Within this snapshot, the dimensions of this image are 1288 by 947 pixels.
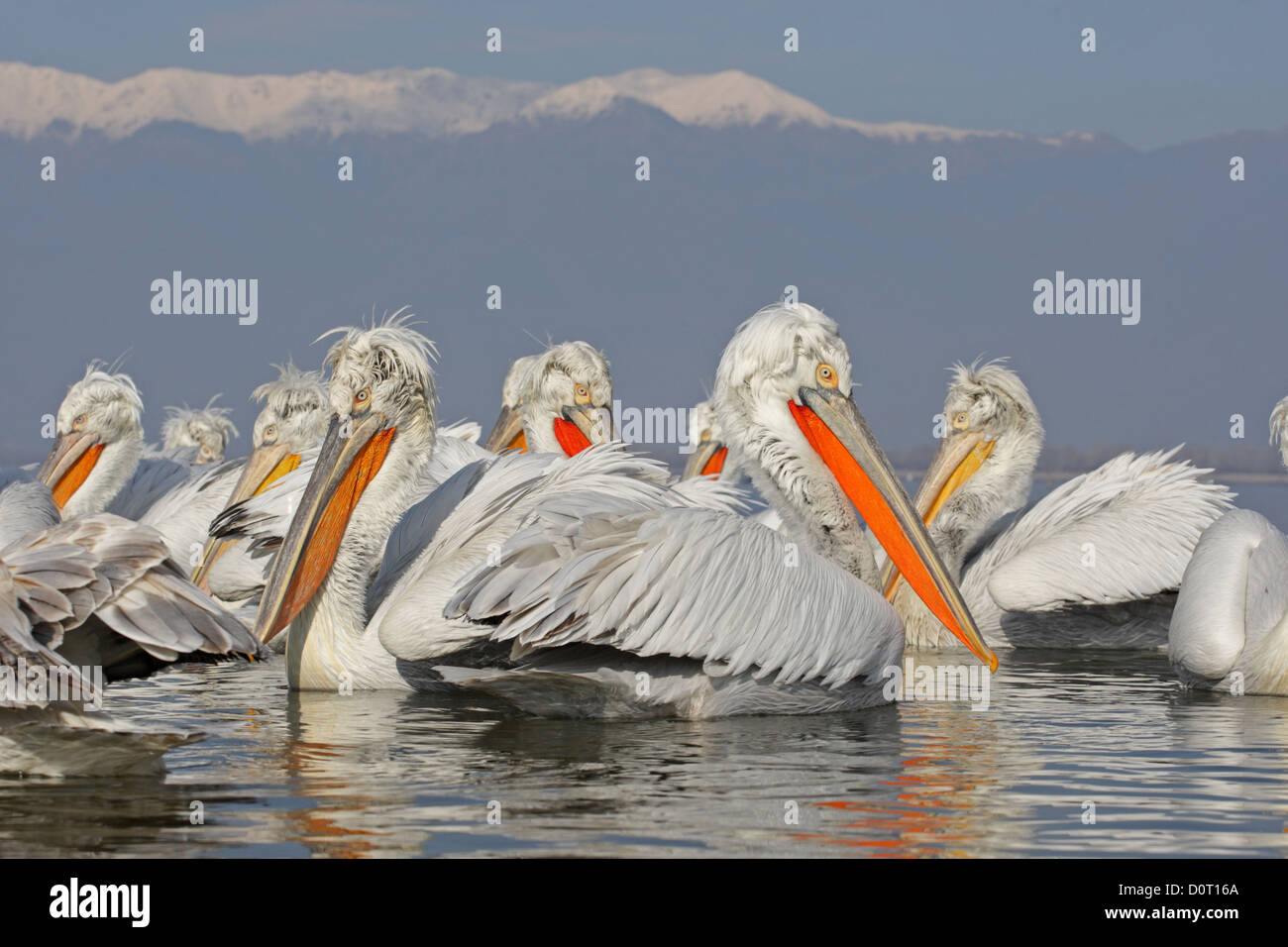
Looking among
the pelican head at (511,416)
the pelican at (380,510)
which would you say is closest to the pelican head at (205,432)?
the pelican head at (511,416)

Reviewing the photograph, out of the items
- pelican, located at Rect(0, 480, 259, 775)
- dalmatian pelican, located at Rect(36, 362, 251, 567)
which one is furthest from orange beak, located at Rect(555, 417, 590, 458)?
pelican, located at Rect(0, 480, 259, 775)

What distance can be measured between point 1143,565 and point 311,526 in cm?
385

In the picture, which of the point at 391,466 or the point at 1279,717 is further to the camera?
the point at 391,466

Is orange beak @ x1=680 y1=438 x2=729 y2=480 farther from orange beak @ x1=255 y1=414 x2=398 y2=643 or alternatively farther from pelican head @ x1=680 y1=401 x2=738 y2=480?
orange beak @ x1=255 y1=414 x2=398 y2=643

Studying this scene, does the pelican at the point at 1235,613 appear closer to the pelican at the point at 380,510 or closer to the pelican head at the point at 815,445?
the pelican head at the point at 815,445

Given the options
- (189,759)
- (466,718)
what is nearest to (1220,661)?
(466,718)

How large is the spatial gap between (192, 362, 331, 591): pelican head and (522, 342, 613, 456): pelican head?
1.14 m

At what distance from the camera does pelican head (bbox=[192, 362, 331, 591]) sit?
33.3 ft

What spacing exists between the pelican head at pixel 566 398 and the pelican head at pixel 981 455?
179 centimetres

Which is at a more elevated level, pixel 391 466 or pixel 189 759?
pixel 391 466

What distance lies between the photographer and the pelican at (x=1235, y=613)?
6875mm

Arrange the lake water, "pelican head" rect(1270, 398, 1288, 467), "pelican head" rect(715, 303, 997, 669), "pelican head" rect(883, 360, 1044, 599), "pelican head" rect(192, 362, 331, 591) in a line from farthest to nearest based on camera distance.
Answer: "pelican head" rect(192, 362, 331, 591) < "pelican head" rect(883, 360, 1044, 599) < "pelican head" rect(1270, 398, 1288, 467) < "pelican head" rect(715, 303, 997, 669) < the lake water
